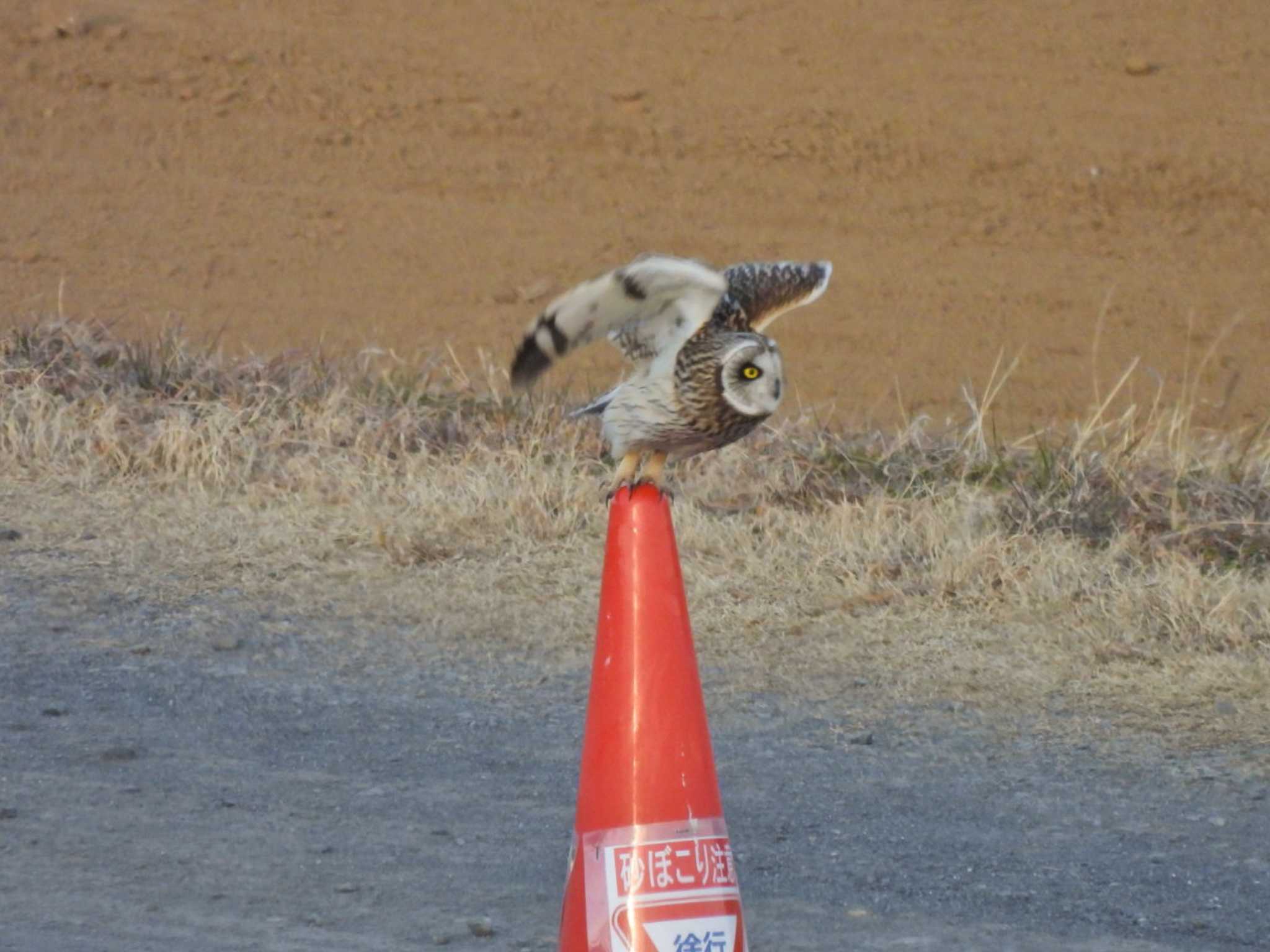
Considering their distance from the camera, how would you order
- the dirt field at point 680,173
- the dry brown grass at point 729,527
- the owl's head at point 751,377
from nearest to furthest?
the owl's head at point 751,377, the dry brown grass at point 729,527, the dirt field at point 680,173

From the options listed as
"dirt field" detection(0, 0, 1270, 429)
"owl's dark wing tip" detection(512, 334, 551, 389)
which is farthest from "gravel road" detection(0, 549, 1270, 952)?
"dirt field" detection(0, 0, 1270, 429)

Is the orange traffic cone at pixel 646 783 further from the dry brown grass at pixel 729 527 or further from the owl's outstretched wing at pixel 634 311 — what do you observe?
the dry brown grass at pixel 729 527

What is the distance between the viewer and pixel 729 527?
6020 mm

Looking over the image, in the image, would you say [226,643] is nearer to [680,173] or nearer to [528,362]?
[528,362]

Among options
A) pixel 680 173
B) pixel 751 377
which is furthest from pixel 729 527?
pixel 680 173

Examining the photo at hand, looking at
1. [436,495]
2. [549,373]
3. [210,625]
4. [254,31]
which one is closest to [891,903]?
[210,625]

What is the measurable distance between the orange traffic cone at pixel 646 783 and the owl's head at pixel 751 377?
0.22 m

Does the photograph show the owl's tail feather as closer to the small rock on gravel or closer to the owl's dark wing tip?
the owl's dark wing tip

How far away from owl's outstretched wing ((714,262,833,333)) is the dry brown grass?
1508 millimetres

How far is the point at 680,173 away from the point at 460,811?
993 centimetres

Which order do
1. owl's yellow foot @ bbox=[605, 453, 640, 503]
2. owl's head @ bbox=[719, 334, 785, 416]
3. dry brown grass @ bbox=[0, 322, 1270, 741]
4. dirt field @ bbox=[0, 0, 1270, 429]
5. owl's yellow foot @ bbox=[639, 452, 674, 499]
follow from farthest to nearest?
dirt field @ bbox=[0, 0, 1270, 429]
dry brown grass @ bbox=[0, 322, 1270, 741]
owl's yellow foot @ bbox=[605, 453, 640, 503]
owl's yellow foot @ bbox=[639, 452, 674, 499]
owl's head @ bbox=[719, 334, 785, 416]

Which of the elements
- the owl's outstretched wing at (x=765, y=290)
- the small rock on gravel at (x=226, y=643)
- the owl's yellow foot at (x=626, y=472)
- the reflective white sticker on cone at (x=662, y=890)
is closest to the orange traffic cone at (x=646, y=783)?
the reflective white sticker on cone at (x=662, y=890)

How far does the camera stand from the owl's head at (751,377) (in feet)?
10.3

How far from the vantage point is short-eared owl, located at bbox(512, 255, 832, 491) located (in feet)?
10.4
